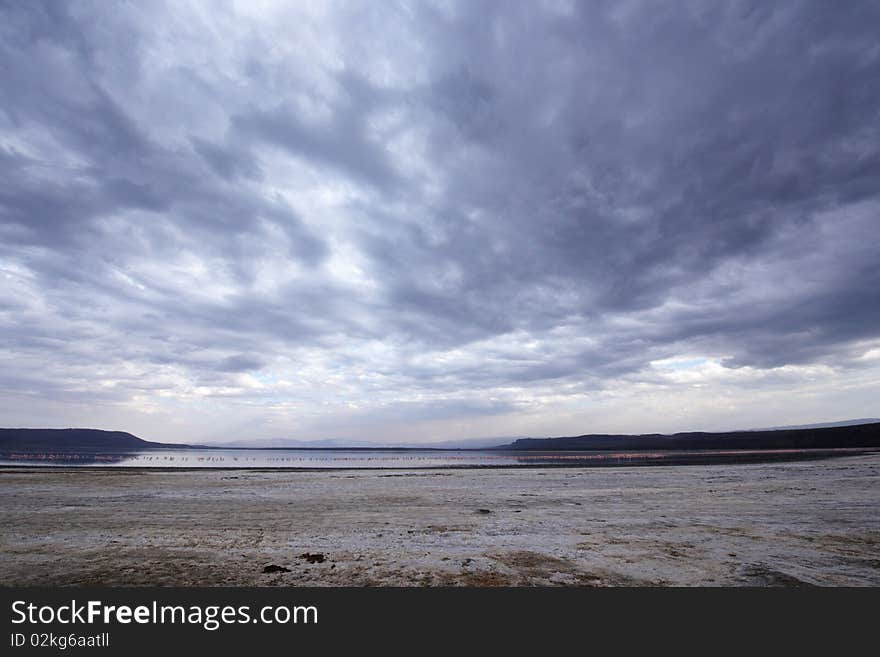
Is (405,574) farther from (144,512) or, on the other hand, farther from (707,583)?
(144,512)

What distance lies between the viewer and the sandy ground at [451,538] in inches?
337

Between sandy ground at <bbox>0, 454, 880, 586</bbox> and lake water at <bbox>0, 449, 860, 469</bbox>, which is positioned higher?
sandy ground at <bbox>0, 454, 880, 586</bbox>

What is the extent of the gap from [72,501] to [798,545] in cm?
2856

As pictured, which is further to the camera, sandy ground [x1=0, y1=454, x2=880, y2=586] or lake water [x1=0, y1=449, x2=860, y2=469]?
lake water [x1=0, y1=449, x2=860, y2=469]

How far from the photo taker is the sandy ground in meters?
8.55

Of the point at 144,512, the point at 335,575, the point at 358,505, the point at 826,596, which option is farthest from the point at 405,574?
the point at 144,512

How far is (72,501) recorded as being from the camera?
65.3 feet

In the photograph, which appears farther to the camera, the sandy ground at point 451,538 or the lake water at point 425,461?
the lake water at point 425,461

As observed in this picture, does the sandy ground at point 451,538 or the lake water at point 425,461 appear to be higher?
the sandy ground at point 451,538

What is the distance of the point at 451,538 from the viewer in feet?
39.4

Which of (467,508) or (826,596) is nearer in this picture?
(826,596)

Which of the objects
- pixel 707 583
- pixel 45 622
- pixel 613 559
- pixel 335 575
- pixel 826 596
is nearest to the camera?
pixel 45 622

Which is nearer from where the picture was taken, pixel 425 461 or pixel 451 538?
pixel 451 538

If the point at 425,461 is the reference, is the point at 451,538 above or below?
above
